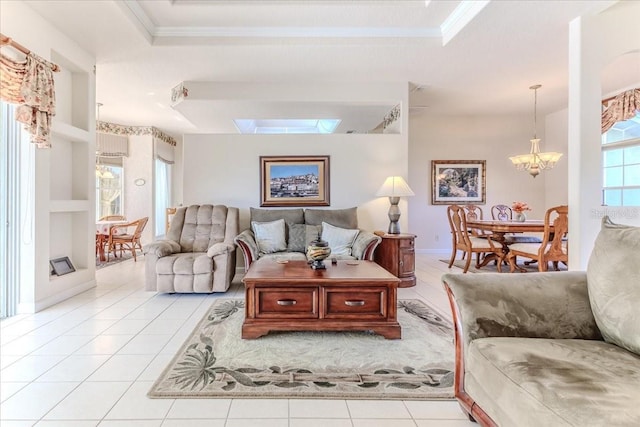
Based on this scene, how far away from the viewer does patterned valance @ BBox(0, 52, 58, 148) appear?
111 inches

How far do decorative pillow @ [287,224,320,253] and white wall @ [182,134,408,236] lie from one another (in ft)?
2.62

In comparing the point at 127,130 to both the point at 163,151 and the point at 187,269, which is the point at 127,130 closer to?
the point at 163,151

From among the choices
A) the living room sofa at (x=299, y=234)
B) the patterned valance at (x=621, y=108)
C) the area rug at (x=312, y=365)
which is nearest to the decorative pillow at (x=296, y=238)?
the living room sofa at (x=299, y=234)

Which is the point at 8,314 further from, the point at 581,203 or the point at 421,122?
the point at 421,122

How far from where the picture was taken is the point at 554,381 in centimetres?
110

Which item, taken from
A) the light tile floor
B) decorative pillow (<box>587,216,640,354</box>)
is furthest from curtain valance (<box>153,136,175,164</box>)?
decorative pillow (<box>587,216,640,354</box>)

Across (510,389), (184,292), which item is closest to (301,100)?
(184,292)

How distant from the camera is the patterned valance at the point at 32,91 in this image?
2820 mm

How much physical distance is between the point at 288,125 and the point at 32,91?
4.67m

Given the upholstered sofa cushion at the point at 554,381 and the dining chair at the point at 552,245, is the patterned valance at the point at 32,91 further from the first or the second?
the dining chair at the point at 552,245

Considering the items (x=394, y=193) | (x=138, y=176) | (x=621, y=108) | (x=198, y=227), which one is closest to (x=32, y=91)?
(x=198, y=227)

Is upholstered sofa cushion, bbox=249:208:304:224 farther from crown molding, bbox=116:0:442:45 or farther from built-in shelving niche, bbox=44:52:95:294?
crown molding, bbox=116:0:442:45

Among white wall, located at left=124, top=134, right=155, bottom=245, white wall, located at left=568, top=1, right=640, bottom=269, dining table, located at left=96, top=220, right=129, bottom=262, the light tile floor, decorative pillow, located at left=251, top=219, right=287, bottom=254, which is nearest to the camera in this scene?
the light tile floor

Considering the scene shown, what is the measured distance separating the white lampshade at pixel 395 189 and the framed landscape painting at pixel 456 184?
253cm
